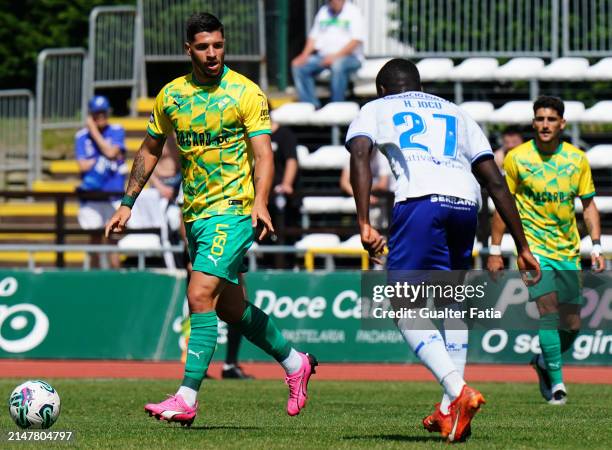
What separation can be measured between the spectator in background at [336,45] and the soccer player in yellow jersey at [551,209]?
29.6 feet

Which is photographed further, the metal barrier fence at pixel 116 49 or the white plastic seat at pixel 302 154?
the metal barrier fence at pixel 116 49

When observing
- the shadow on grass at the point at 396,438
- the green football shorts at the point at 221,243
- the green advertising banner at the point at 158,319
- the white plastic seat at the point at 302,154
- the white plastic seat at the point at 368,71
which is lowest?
the green advertising banner at the point at 158,319

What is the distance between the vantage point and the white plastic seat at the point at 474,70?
21984mm

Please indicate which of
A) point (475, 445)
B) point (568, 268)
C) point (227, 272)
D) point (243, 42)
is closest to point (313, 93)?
point (243, 42)

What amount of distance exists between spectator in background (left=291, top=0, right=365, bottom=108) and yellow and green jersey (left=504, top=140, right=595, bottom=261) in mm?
9087

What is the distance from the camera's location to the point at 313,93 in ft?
72.6

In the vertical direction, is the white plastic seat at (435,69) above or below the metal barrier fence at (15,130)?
above

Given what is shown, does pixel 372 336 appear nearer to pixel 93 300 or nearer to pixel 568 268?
pixel 93 300

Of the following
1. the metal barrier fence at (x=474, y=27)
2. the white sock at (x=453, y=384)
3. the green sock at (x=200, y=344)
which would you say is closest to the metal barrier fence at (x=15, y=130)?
the metal barrier fence at (x=474, y=27)

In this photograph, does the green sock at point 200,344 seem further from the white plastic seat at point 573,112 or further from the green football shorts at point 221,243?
the white plastic seat at point 573,112

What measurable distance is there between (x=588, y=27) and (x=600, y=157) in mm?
3736

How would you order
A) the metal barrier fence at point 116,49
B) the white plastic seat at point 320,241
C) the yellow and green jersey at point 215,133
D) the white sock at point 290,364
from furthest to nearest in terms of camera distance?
the metal barrier fence at point 116,49 < the white plastic seat at point 320,241 < the white sock at point 290,364 < the yellow and green jersey at point 215,133

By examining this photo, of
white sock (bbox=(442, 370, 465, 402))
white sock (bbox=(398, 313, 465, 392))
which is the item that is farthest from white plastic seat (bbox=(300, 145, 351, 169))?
white sock (bbox=(442, 370, 465, 402))

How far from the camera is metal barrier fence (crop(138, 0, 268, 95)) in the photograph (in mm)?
24594
